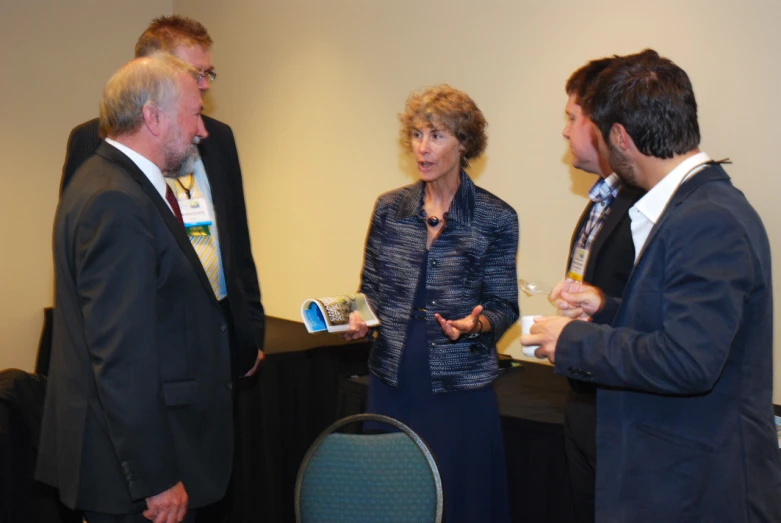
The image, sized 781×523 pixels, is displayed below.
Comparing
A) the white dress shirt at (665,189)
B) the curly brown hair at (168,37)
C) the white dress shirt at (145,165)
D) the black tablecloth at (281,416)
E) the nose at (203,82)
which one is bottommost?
the black tablecloth at (281,416)

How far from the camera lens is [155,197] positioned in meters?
1.85

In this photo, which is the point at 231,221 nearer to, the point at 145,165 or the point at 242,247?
the point at 242,247

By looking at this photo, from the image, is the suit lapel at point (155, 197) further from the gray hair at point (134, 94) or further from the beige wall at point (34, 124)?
the beige wall at point (34, 124)

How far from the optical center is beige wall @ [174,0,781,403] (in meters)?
2.82

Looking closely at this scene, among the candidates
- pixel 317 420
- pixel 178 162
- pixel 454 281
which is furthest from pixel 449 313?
pixel 317 420

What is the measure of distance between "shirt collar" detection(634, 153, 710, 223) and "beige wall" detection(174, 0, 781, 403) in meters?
1.33

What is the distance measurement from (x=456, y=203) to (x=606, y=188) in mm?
536

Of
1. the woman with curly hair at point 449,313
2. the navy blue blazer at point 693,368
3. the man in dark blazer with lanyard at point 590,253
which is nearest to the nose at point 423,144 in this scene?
the woman with curly hair at point 449,313

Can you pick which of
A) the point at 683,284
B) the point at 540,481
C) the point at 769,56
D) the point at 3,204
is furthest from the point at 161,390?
the point at 3,204

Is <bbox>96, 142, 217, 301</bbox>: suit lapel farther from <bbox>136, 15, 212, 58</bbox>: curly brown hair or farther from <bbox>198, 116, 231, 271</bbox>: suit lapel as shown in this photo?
<bbox>136, 15, 212, 58</bbox>: curly brown hair

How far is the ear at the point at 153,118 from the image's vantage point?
1.88m

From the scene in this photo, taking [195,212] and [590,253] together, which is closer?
[590,253]

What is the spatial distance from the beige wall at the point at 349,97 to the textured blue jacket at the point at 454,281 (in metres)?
0.83

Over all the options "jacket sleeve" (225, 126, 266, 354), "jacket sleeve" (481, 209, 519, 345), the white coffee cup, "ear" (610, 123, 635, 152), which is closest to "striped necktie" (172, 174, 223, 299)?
"jacket sleeve" (225, 126, 266, 354)
